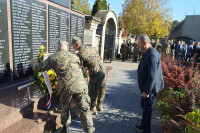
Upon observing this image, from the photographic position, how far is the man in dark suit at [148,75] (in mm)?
2775

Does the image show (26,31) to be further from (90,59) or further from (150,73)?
(150,73)

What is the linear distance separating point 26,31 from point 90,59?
1.69m

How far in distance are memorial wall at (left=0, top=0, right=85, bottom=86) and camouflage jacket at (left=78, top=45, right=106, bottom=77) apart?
1444 millimetres

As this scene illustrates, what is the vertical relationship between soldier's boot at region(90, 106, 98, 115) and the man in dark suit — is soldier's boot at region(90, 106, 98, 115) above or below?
below

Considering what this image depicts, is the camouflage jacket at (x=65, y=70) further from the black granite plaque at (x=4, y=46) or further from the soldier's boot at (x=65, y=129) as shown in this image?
the black granite plaque at (x=4, y=46)

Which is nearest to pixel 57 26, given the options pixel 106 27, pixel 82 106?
pixel 82 106

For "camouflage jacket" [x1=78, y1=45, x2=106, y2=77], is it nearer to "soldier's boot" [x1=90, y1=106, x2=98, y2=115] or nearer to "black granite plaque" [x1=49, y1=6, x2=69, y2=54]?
"soldier's boot" [x1=90, y1=106, x2=98, y2=115]

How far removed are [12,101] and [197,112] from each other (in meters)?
3.14

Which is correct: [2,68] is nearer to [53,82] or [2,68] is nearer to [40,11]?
[53,82]

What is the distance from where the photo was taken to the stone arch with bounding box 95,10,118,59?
9.49 meters

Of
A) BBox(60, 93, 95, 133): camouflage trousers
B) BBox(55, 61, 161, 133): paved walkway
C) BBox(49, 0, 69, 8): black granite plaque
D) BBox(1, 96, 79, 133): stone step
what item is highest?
BBox(49, 0, 69, 8): black granite plaque

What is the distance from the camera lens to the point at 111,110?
4.23 metres

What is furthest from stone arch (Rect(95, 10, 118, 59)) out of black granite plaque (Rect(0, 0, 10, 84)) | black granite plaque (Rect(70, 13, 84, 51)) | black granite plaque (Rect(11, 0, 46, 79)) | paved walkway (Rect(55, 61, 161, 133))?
black granite plaque (Rect(0, 0, 10, 84))

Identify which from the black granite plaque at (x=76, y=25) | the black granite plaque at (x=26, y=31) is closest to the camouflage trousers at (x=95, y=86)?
the black granite plaque at (x=26, y=31)
